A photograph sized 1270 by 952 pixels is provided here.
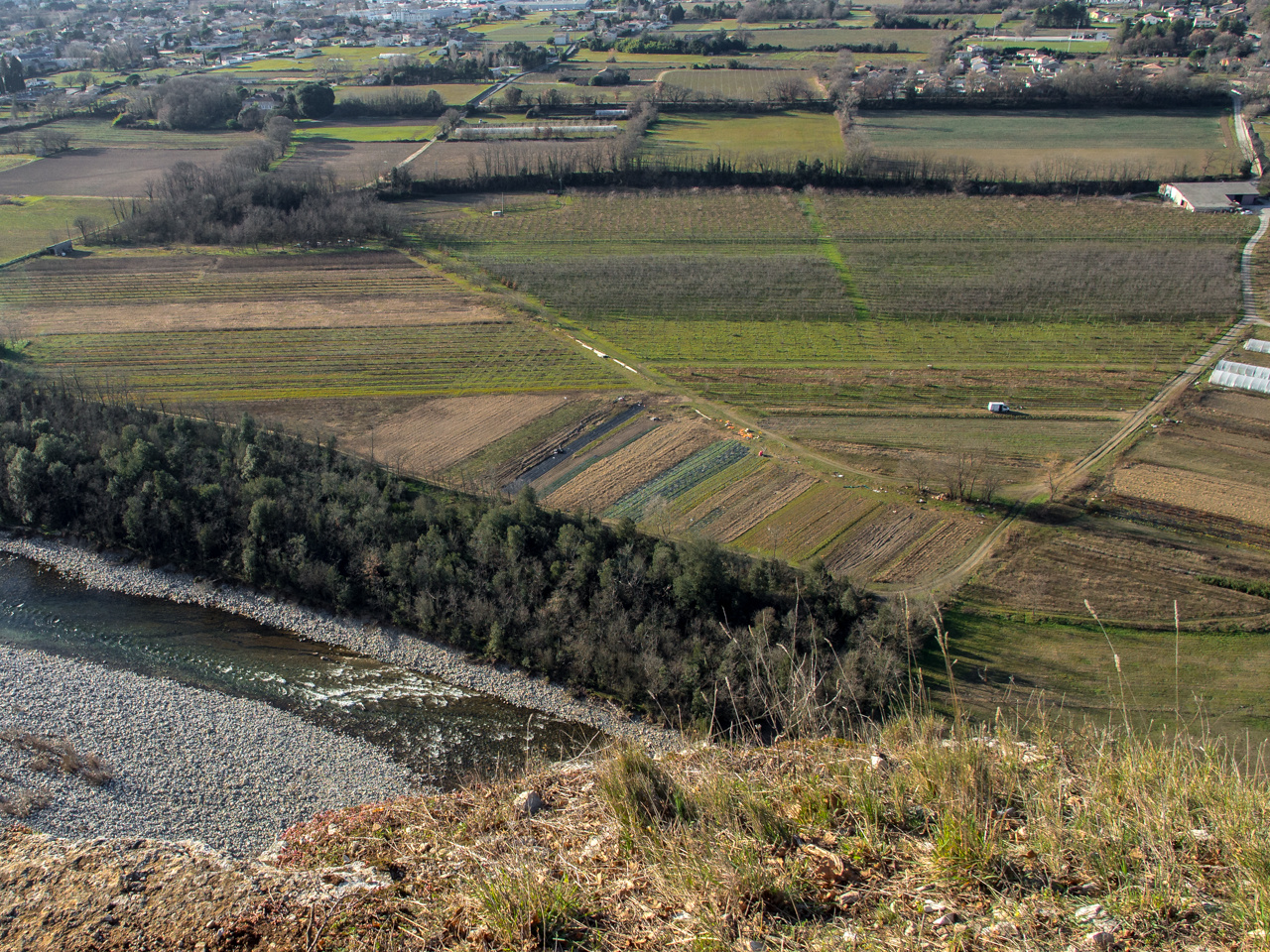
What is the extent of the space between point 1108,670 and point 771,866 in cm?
2085

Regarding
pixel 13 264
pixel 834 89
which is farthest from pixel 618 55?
pixel 13 264

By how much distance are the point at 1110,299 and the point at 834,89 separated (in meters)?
51.4

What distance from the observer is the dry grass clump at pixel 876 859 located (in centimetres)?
641

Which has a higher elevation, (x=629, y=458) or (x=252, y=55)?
(x=252, y=55)

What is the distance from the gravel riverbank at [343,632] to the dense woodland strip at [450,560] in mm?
509

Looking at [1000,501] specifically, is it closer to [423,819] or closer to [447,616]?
[447,616]

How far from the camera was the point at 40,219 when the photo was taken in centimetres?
6288

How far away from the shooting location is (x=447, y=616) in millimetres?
27188

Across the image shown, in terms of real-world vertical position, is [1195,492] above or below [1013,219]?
below

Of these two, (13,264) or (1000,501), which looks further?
(13,264)

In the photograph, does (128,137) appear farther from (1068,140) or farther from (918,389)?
(1068,140)

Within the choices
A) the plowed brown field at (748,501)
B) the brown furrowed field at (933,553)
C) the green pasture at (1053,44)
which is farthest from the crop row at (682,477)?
the green pasture at (1053,44)

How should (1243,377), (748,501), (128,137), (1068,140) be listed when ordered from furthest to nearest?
1. (128,137)
2. (1068,140)
3. (1243,377)
4. (748,501)

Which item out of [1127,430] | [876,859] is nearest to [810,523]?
[1127,430]
